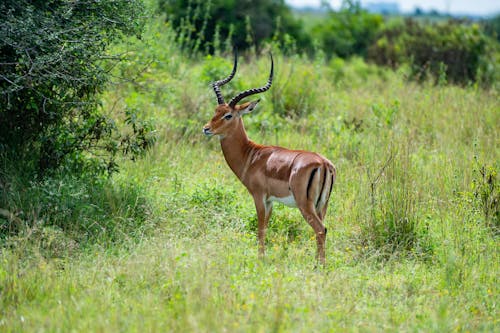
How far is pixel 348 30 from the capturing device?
21.2 meters

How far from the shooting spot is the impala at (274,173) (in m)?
5.55

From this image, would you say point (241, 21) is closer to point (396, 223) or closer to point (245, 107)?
point (245, 107)

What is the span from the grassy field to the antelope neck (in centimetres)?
49

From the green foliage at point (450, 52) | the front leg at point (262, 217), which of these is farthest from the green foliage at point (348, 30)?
the front leg at point (262, 217)

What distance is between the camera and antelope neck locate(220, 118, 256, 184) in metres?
6.31

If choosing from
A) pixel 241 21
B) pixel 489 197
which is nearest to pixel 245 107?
pixel 489 197

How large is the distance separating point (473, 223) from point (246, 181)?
2.13 m

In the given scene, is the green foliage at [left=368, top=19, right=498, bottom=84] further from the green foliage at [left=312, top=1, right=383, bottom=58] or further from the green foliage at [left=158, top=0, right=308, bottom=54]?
the green foliage at [left=312, top=1, right=383, bottom=58]

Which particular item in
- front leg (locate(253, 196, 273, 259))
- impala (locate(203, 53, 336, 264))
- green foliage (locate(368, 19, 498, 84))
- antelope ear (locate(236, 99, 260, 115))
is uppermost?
green foliage (locate(368, 19, 498, 84))

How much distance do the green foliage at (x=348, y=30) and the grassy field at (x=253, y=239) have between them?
10.9 metres

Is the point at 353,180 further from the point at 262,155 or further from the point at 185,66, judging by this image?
the point at 185,66

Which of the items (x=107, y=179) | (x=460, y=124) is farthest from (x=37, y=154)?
(x=460, y=124)

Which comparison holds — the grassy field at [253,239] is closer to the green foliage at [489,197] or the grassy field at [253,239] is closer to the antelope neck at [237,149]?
the green foliage at [489,197]

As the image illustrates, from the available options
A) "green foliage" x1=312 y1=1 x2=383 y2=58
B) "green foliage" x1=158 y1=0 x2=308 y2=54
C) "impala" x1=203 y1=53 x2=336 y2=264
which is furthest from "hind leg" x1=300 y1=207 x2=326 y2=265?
"green foliage" x1=312 y1=1 x2=383 y2=58
